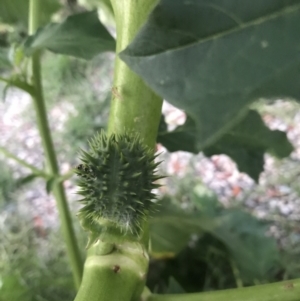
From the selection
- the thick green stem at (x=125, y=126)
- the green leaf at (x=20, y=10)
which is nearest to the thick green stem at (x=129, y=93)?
the thick green stem at (x=125, y=126)

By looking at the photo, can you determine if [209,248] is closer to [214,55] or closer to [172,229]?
[172,229]

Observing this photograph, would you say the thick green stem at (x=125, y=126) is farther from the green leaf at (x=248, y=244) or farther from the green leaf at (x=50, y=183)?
the green leaf at (x=248, y=244)

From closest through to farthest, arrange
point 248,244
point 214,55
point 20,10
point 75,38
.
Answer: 1. point 214,55
2. point 75,38
3. point 20,10
4. point 248,244

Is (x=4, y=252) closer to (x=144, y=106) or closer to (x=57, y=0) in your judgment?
(x=57, y=0)

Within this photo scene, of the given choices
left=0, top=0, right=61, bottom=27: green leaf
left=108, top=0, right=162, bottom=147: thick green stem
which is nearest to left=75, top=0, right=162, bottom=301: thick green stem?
left=108, top=0, right=162, bottom=147: thick green stem

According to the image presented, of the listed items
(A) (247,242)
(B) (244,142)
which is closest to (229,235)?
(A) (247,242)

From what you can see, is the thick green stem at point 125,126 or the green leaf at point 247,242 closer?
the thick green stem at point 125,126
